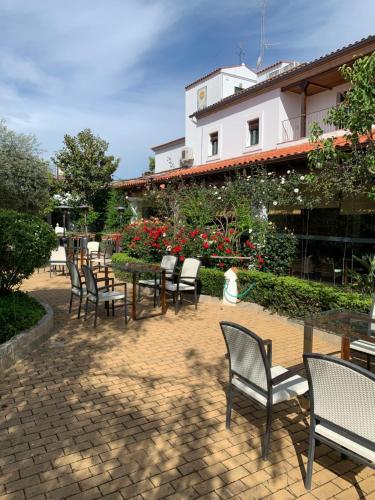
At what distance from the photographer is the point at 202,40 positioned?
13.8 metres

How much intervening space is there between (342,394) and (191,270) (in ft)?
18.5

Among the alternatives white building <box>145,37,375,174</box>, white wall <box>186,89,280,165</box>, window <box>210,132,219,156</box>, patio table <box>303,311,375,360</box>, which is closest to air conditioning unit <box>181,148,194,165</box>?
white building <box>145,37,375,174</box>

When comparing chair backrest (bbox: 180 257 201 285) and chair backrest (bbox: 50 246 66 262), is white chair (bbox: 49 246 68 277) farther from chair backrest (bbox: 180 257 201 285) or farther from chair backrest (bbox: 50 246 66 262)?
chair backrest (bbox: 180 257 201 285)

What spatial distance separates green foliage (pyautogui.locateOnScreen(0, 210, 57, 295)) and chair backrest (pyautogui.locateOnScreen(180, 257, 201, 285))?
2.83 m

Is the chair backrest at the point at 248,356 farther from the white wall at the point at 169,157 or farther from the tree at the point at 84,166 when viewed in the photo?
the tree at the point at 84,166

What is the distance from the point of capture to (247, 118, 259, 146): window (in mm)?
15166

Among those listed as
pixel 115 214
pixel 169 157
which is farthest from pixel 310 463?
pixel 169 157

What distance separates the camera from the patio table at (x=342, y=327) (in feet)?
11.2

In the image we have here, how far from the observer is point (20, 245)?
555 cm

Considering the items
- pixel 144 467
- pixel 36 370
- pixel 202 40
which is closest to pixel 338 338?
pixel 144 467

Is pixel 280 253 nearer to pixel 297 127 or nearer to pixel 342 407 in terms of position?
pixel 342 407

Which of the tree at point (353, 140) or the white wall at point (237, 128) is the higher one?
the white wall at point (237, 128)

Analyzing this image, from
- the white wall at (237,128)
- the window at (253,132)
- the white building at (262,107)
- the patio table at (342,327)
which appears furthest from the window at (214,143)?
the patio table at (342,327)

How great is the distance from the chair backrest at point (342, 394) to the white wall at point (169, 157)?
20249mm
